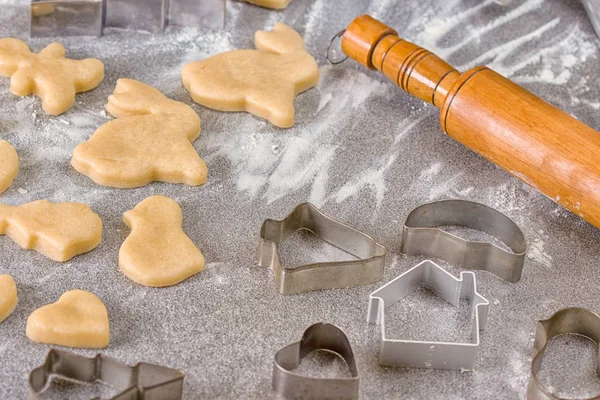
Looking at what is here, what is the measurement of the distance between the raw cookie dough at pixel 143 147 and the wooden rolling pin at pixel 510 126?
40cm

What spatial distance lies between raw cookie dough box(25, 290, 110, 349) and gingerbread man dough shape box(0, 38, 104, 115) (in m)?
0.51

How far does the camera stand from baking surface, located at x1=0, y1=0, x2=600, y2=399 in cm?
128

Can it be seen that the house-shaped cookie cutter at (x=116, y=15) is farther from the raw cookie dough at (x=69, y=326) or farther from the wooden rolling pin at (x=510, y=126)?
the raw cookie dough at (x=69, y=326)

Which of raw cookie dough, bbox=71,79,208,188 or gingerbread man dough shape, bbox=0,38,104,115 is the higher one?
raw cookie dough, bbox=71,79,208,188

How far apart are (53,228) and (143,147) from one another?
23 cm

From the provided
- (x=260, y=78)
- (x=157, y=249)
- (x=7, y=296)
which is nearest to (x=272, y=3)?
(x=260, y=78)

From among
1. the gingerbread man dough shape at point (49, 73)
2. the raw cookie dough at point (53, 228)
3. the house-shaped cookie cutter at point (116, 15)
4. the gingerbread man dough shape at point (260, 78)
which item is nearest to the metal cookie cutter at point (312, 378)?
the raw cookie dough at point (53, 228)

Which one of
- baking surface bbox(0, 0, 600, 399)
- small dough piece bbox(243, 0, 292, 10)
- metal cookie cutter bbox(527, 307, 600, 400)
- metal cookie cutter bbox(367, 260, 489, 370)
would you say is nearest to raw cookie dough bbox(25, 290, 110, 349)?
baking surface bbox(0, 0, 600, 399)

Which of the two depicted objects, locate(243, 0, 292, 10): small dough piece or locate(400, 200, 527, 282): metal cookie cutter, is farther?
locate(243, 0, 292, 10): small dough piece

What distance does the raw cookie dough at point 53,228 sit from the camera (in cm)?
138

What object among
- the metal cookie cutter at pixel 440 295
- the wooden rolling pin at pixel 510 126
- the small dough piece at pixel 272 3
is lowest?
the small dough piece at pixel 272 3

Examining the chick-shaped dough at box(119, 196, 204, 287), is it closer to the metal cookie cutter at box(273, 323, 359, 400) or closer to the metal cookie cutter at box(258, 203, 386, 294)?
the metal cookie cutter at box(258, 203, 386, 294)

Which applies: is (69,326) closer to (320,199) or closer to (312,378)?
(312,378)

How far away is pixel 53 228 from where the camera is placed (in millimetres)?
1395
